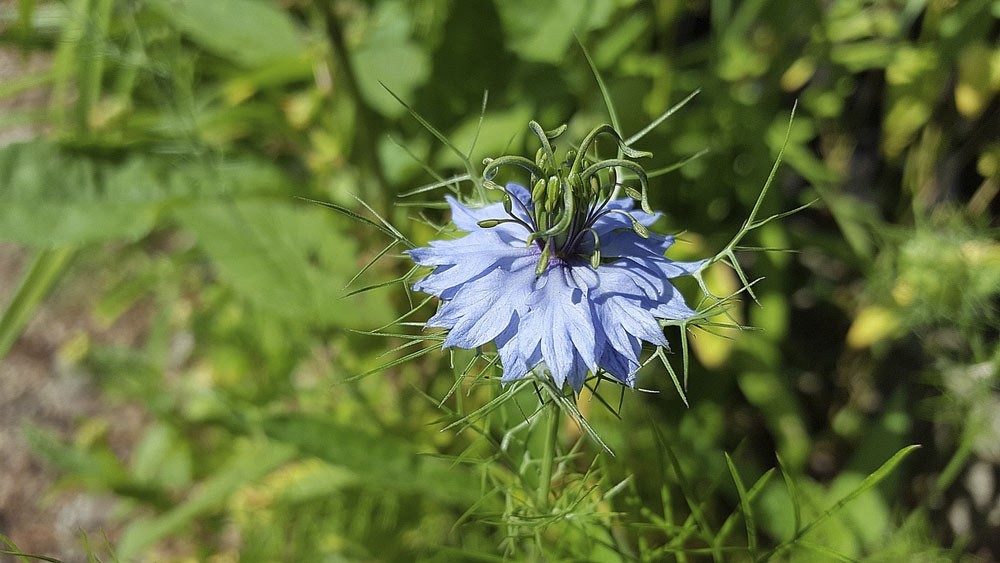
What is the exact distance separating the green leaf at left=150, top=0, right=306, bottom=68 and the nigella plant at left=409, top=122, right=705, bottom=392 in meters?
0.95

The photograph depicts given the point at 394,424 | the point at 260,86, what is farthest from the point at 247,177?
the point at 394,424

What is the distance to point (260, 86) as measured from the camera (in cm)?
164

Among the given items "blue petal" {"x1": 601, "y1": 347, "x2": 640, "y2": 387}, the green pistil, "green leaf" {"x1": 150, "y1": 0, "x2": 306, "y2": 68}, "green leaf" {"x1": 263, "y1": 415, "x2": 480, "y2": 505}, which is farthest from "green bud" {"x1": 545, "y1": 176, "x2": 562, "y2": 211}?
"green leaf" {"x1": 150, "y1": 0, "x2": 306, "y2": 68}

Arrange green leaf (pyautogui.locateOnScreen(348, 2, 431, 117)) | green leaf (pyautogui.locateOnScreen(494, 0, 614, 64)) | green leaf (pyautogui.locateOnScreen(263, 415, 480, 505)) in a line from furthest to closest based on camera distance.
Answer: green leaf (pyautogui.locateOnScreen(348, 2, 431, 117)) → green leaf (pyautogui.locateOnScreen(494, 0, 614, 64)) → green leaf (pyautogui.locateOnScreen(263, 415, 480, 505))

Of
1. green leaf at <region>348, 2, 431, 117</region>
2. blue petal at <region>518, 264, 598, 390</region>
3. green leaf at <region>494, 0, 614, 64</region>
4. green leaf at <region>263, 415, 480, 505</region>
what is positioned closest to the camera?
blue petal at <region>518, 264, 598, 390</region>

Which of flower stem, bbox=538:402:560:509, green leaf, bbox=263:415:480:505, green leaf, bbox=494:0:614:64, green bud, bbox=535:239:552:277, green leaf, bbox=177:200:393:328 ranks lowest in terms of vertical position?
green leaf, bbox=263:415:480:505

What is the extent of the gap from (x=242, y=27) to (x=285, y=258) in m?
0.46

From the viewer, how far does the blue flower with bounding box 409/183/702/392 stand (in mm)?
625

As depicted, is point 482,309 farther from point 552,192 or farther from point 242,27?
point 242,27

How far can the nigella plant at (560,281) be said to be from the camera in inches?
24.6

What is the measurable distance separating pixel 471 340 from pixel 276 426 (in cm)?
53

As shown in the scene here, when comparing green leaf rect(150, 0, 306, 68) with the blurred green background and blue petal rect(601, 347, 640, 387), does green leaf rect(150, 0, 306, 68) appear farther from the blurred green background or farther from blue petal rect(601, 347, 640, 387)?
blue petal rect(601, 347, 640, 387)

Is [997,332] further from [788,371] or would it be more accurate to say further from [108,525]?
→ [108,525]

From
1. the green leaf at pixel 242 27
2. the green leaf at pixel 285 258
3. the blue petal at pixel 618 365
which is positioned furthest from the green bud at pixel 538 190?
the green leaf at pixel 242 27
